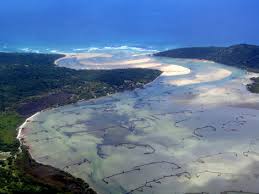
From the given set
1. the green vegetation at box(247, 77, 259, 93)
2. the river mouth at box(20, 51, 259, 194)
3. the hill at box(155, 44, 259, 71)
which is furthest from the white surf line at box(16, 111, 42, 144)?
the hill at box(155, 44, 259, 71)

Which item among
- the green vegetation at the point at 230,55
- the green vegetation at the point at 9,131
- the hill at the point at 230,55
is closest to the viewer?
the green vegetation at the point at 9,131

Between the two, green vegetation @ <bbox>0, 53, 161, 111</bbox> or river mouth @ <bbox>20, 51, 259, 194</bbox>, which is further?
green vegetation @ <bbox>0, 53, 161, 111</bbox>

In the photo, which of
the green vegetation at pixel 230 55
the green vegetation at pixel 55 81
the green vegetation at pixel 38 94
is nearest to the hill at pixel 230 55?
the green vegetation at pixel 230 55

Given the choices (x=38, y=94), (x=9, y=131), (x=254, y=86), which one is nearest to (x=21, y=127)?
(x=9, y=131)

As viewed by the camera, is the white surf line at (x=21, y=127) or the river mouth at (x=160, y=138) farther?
the white surf line at (x=21, y=127)

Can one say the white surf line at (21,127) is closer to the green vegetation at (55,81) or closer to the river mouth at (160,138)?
the river mouth at (160,138)

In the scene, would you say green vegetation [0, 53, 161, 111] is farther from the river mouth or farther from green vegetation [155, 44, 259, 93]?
green vegetation [155, 44, 259, 93]

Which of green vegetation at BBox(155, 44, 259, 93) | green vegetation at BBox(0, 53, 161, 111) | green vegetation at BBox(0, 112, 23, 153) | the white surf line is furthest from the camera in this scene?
green vegetation at BBox(155, 44, 259, 93)
